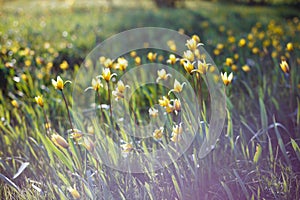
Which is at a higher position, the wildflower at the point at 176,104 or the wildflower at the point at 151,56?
the wildflower at the point at 151,56

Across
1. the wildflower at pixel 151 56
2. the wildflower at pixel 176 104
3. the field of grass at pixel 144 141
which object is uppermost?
the wildflower at pixel 151 56

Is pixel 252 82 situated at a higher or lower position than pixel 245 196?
higher

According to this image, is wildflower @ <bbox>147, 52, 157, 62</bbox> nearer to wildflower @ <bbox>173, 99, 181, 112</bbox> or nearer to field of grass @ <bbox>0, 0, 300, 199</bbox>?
field of grass @ <bbox>0, 0, 300, 199</bbox>

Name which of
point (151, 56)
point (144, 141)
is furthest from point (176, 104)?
point (151, 56)

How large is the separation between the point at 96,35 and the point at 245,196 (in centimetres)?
360

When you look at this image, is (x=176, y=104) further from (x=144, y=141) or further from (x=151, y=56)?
(x=151, y=56)

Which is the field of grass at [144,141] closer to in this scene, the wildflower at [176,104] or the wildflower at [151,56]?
the wildflower at [176,104]

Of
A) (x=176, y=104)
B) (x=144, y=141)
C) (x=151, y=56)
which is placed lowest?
(x=144, y=141)

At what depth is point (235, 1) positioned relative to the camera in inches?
426

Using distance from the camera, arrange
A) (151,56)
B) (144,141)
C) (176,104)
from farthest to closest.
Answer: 1. (151,56)
2. (144,141)
3. (176,104)

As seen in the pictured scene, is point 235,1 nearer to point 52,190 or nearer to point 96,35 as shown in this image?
point 96,35

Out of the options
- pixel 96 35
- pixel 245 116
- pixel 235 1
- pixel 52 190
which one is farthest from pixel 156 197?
pixel 235 1

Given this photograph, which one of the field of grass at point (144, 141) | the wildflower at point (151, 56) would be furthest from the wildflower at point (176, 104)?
the wildflower at point (151, 56)

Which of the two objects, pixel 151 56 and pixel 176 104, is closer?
pixel 176 104
